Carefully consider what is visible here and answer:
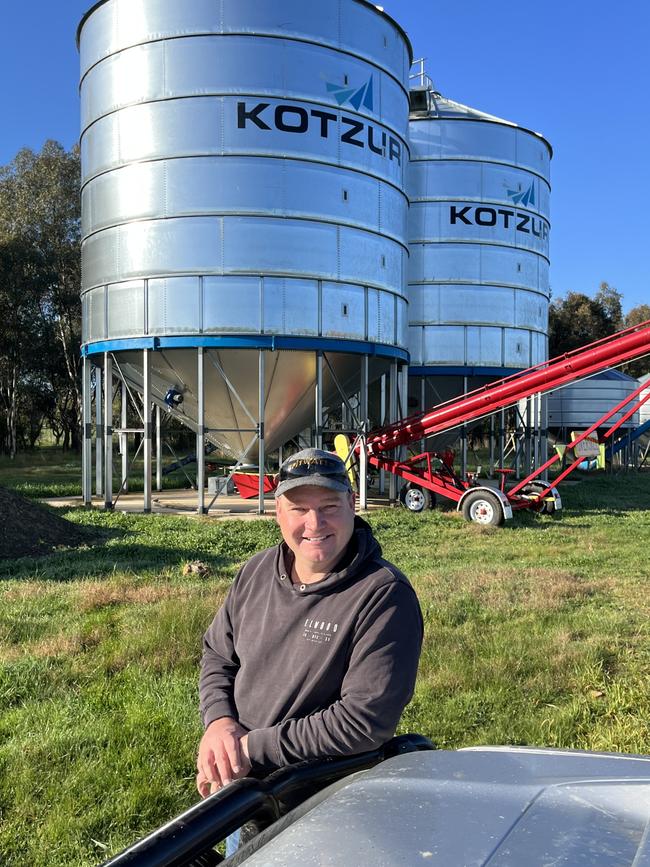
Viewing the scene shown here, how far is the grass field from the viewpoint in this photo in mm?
3713

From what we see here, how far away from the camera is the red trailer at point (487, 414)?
1412 cm

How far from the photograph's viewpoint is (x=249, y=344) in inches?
582

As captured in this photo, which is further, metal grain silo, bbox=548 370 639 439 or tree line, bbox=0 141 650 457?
tree line, bbox=0 141 650 457

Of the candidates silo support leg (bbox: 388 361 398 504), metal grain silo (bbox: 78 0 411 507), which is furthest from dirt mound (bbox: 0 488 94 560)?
silo support leg (bbox: 388 361 398 504)

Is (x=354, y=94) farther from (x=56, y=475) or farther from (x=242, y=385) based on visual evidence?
(x=56, y=475)

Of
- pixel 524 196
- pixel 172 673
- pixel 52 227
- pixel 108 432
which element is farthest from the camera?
pixel 52 227

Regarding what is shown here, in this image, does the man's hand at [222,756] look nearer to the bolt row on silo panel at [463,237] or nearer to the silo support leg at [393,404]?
the silo support leg at [393,404]

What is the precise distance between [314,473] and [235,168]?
44.0 ft

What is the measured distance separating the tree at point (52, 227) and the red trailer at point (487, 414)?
26227 mm

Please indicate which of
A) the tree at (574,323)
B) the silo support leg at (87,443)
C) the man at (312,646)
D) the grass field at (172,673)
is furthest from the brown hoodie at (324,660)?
the tree at (574,323)

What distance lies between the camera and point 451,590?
8016mm

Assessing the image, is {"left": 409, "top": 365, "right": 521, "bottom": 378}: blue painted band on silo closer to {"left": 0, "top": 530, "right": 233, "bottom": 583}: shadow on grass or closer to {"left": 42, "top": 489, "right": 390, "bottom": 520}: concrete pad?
{"left": 42, "top": 489, "right": 390, "bottom": 520}: concrete pad

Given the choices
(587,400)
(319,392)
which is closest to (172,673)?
(319,392)

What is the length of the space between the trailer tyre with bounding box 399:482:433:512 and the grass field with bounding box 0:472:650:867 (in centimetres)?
551
